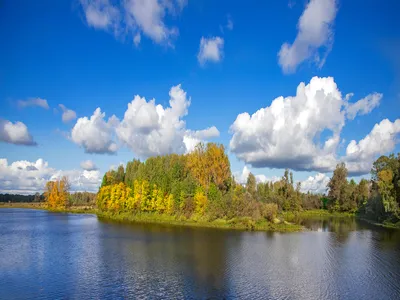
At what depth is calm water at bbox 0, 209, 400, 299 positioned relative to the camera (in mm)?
28141

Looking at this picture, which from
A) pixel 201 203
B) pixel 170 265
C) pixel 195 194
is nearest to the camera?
pixel 170 265

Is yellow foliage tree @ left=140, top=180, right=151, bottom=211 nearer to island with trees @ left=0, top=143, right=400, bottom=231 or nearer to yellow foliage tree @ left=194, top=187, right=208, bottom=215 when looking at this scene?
island with trees @ left=0, top=143, right=400, bottom=231

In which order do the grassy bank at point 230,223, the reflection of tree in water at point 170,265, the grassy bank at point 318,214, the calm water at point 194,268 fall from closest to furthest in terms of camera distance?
1. the calm water at point 194,268
2. the reflection of tree in water at point 170,265
3. the grassy bank at point 230,223
4. the grassy bank at point 318,214

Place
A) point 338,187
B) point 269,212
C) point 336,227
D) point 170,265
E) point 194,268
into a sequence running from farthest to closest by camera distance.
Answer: point 338,187 < point 336,227 < point 269,212 < point 170,265 < point 194,268

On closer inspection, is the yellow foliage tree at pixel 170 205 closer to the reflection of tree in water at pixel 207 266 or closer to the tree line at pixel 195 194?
the tree line at pixel 195 194

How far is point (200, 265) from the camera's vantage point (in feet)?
122

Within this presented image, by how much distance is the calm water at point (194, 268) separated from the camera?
28.1 m

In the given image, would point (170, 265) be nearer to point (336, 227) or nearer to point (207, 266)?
point (207, 266)

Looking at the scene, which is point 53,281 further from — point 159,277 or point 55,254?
point 55,254

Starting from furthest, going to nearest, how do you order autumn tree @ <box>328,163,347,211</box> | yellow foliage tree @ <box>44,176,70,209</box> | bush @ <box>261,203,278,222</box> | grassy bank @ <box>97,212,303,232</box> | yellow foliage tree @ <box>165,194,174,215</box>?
yellow foliage tree @ <box>44,176,70,209</box>
autumn tree @ <box>328,163,347,211</box>
yellow foliage tree @ <box>165,194,174,215</box>
bush @ <box>261,203,278,222</box>
grassy bank @ <box>97,212,303,232</box>

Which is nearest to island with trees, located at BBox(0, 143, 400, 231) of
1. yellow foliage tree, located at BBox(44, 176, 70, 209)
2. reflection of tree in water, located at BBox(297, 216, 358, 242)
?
reflection of tree in water, located at BBox(297, 216, 358, 242)

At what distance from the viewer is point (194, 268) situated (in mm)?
35688

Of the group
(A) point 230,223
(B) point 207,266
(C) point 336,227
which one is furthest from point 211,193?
(B) point 207,266

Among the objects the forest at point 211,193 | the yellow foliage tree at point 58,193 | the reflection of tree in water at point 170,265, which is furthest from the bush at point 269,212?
the yellow foliage tree at point 58,193
